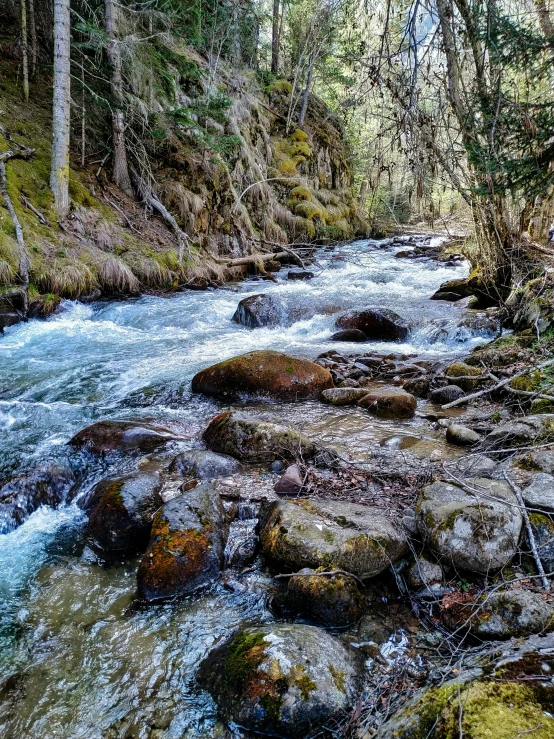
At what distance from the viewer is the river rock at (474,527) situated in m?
2.62

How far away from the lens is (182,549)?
2.98 meters

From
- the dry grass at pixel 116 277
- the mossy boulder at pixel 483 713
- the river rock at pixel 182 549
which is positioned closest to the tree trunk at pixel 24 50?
the dry grass at pixel 116 277

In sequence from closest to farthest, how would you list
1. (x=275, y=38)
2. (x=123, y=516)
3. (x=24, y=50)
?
(x=123, y=516)
(x=24, y=50)
(x=275, y=38)

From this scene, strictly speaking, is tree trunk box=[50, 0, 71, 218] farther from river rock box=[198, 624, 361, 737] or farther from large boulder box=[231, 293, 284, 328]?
river rock box=[198, 624, 361, 737]

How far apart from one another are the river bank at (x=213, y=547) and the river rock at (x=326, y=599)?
0.04 feet

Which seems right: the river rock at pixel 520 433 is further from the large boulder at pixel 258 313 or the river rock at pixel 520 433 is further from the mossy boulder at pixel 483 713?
the large boulder at pixel 258 313

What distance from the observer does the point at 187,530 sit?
3.09 meters

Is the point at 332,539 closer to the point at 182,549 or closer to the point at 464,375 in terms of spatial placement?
the point at 182,549

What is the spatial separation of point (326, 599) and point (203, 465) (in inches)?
74.5

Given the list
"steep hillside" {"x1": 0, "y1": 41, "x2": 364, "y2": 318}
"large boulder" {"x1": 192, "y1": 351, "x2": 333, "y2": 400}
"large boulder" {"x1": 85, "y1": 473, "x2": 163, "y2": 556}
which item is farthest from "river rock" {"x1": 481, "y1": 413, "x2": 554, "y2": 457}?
"steep hillside" {"x1": 0, "y1": 41, "x2": 364, "y2": 318}

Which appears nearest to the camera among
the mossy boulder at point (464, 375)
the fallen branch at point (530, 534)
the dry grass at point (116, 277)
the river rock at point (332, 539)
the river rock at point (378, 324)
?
the fallen branch at point (530, 534)

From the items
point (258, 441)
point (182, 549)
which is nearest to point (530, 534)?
point (182, 549)

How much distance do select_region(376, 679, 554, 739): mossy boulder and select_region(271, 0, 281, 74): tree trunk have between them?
28.4 m

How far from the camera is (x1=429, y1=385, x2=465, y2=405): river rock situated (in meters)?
5.93
